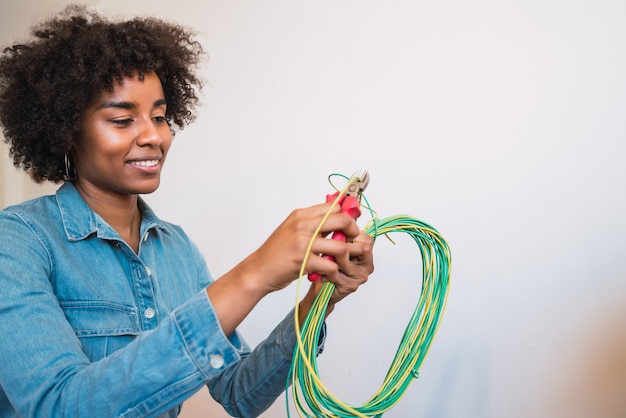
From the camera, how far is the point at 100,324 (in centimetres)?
106

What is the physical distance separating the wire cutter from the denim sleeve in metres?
0.18

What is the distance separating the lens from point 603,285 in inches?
51.0

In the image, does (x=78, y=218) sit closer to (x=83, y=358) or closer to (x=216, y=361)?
(x=83, y=358)

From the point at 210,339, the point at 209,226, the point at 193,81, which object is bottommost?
the point at 210,339

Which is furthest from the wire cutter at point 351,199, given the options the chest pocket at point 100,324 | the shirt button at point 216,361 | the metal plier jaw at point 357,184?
the chest pocket at point 100,324

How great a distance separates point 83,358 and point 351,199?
456 millimetres

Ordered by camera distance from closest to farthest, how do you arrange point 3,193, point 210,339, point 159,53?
point 210,339, point 159,53, point 3,193

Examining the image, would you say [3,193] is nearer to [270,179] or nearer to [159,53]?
[270,179]

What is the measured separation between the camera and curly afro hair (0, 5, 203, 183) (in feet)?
3.74

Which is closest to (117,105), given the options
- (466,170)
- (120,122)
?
(120,122)

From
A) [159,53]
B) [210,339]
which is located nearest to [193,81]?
[159,53]

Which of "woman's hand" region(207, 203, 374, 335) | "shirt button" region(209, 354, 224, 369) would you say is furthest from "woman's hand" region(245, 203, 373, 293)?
"shirt button" region(209, 354, 224, 369)

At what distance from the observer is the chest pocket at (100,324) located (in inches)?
40.6

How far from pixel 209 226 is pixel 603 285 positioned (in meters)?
1.19
